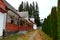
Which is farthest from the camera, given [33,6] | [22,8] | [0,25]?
[33,6]

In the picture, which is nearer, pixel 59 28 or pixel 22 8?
pixel 59 28

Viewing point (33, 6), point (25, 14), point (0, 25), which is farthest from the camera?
point (33, 6)

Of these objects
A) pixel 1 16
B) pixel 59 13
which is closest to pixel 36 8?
pixel 1 16

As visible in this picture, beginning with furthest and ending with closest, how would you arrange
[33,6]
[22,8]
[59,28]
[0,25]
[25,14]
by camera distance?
1. [33,6]
2. [22,8]
3. [25,14]
4. [0,25]
5. [59,28]

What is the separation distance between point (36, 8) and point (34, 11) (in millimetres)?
6247

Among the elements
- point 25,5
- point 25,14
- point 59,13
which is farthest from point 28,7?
point 59,13

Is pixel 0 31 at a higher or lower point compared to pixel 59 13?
lower

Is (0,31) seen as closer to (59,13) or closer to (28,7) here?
→ (59,13)

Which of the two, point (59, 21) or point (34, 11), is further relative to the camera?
point (34, 11)

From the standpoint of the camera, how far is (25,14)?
79.4 meters

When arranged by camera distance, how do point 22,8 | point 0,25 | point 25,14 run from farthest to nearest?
point 22,8 → point 25,14 → point 0,25

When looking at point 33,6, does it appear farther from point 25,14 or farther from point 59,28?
point 59,28

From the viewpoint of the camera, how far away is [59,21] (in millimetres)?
5785

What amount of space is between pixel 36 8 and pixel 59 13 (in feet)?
429
